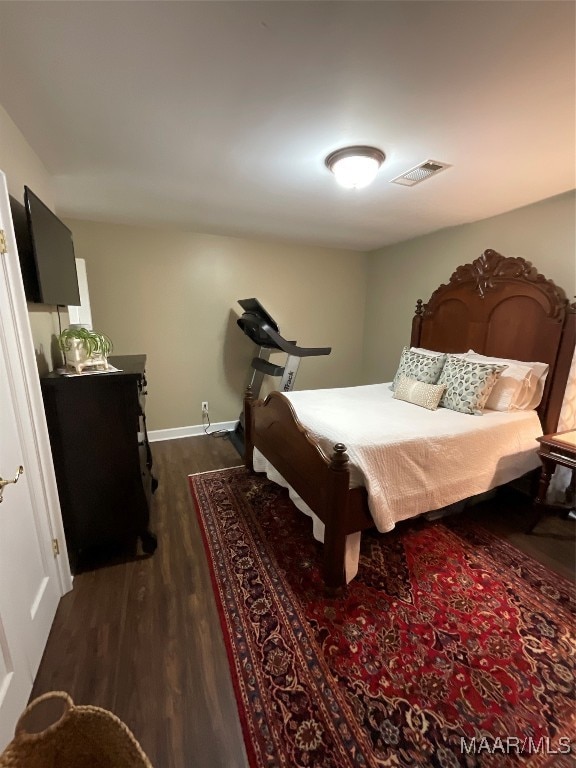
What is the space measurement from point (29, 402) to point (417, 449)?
1970mm

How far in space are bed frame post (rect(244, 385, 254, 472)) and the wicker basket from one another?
2.06m

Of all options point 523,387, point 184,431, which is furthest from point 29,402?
point 523,387

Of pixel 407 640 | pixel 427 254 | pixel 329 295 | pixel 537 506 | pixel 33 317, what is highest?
pixel 427 254

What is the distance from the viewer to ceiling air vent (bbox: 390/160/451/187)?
1862 millimetres

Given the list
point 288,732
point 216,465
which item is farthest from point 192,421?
point 288,732

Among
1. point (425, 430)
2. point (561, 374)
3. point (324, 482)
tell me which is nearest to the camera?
point (324, 482)

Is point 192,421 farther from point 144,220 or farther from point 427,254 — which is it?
point 427,254

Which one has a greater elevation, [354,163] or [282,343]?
[354,163]

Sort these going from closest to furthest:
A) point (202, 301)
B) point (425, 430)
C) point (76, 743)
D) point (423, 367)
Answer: point (76, 743)
point (425, 430)
point (423, 367)
point (202, 301)

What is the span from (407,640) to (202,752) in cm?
92

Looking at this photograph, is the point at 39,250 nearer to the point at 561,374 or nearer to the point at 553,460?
the point at 553,460

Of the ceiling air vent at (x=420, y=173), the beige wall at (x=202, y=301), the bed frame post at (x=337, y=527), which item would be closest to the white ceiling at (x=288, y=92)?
the ceiling air vent at (x=420, y=173)

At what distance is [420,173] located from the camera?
197 centimetres

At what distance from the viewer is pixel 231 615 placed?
1.57 meters
